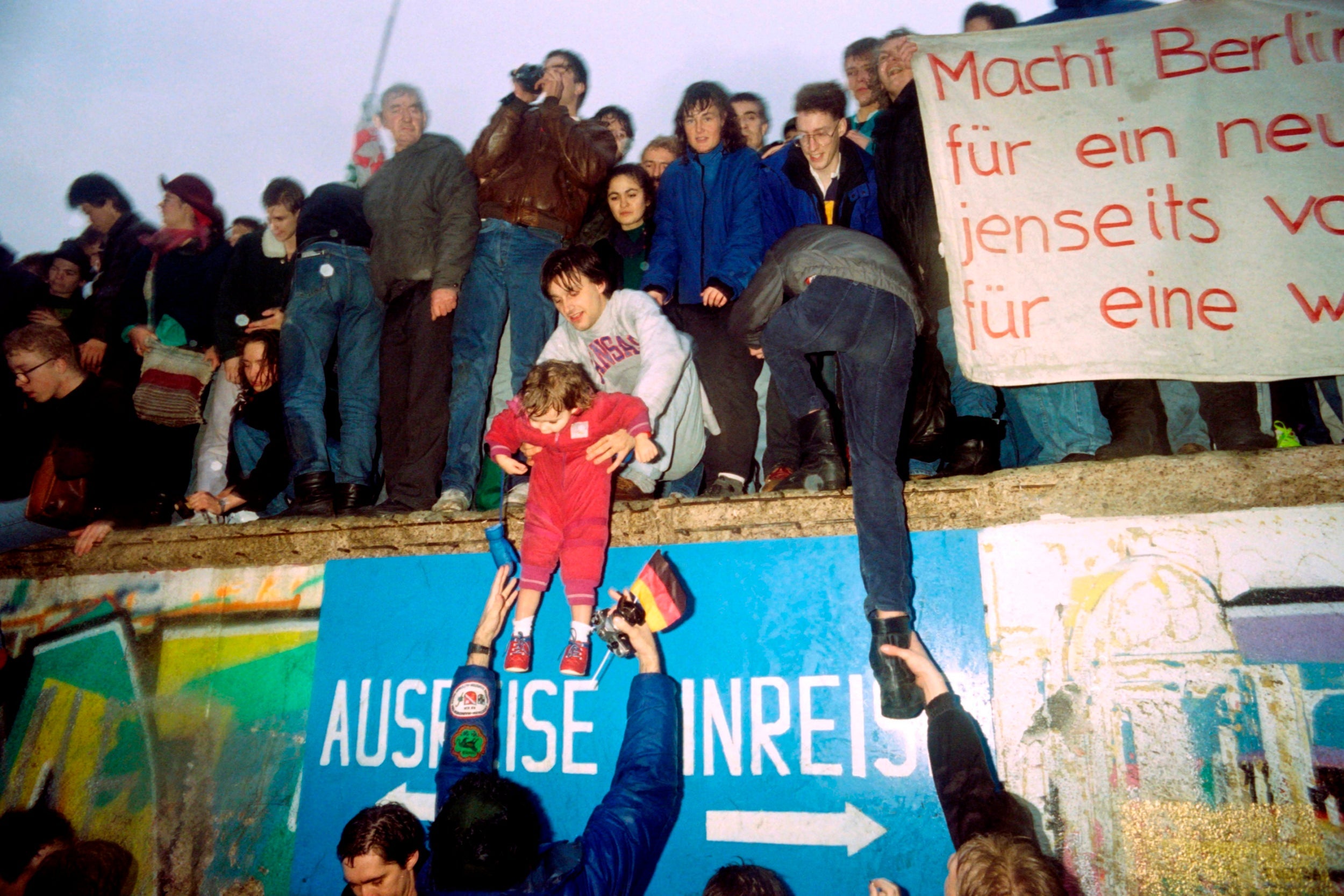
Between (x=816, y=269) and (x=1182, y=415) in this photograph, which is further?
(x=1182, y=415)

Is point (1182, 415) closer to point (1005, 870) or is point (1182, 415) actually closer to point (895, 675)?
point (895, 675)

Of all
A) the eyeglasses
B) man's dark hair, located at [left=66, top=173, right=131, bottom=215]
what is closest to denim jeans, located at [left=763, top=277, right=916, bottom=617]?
the eyeglasses

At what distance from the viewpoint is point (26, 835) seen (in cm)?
377

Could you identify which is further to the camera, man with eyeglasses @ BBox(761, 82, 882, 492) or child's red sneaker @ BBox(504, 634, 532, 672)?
man with eyeglasses @ BBox(761, 82, 882, 492)

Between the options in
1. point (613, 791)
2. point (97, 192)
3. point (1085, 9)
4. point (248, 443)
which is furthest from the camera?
point (97, 192)

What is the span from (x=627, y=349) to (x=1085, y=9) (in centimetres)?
275

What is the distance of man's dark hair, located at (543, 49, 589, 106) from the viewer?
4.69 meters

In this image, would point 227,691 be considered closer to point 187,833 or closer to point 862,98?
point 187,833

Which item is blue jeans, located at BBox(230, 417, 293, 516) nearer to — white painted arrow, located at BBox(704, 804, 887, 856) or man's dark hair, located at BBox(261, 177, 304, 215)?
man's dark hair, located at BBox(261, 177, 304, 215)

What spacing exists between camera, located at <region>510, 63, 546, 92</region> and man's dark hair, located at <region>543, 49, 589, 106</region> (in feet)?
1.29

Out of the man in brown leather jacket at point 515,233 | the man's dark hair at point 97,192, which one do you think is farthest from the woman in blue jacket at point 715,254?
the man's dark hair at point 97,192

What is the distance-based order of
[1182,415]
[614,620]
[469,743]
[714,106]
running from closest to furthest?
[614,620] < [469,743] < [1182,415] < [714,106]

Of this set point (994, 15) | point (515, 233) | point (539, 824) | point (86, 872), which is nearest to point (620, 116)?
point (515, 233)

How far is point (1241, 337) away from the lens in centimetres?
280
